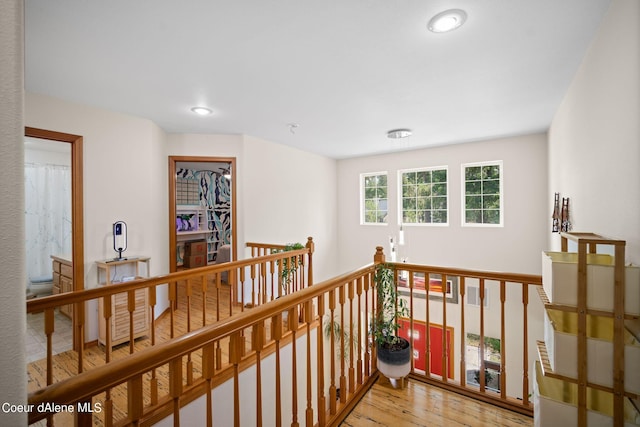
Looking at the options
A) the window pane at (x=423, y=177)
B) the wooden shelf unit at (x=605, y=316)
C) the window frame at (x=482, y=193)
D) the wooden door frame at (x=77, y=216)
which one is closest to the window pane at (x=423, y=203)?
the window pane at (x=423, y=177)

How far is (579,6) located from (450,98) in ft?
4.49

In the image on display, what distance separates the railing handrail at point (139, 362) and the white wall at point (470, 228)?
476 centimetres

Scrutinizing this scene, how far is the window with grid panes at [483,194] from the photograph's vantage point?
4930mm

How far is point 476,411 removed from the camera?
1881mm

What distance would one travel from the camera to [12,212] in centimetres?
58

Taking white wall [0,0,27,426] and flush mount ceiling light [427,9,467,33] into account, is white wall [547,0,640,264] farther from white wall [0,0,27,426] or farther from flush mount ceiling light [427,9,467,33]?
white wall [0,0,27,426]

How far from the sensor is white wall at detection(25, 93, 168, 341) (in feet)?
9.97

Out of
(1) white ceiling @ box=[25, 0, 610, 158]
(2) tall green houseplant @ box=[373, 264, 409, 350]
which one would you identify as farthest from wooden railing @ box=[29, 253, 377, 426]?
(1) white ceiling @ box=[25, 0, 610, 158]

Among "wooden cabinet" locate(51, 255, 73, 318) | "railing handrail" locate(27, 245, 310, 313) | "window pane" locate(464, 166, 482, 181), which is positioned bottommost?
"wooden cabinet" locate(51, 255, 73, 318)

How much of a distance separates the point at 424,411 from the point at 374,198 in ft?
15.6

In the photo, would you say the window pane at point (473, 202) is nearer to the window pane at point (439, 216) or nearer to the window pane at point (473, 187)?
the window pane at point (473, 187)

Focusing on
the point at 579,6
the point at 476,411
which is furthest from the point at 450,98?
the point at 476,411

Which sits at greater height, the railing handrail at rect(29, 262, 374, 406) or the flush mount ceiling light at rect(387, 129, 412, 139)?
the flush mount ceiling light at rect(387, 129, 412, 139)

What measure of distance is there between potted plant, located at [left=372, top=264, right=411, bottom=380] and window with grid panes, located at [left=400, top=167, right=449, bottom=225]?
11.7ft
